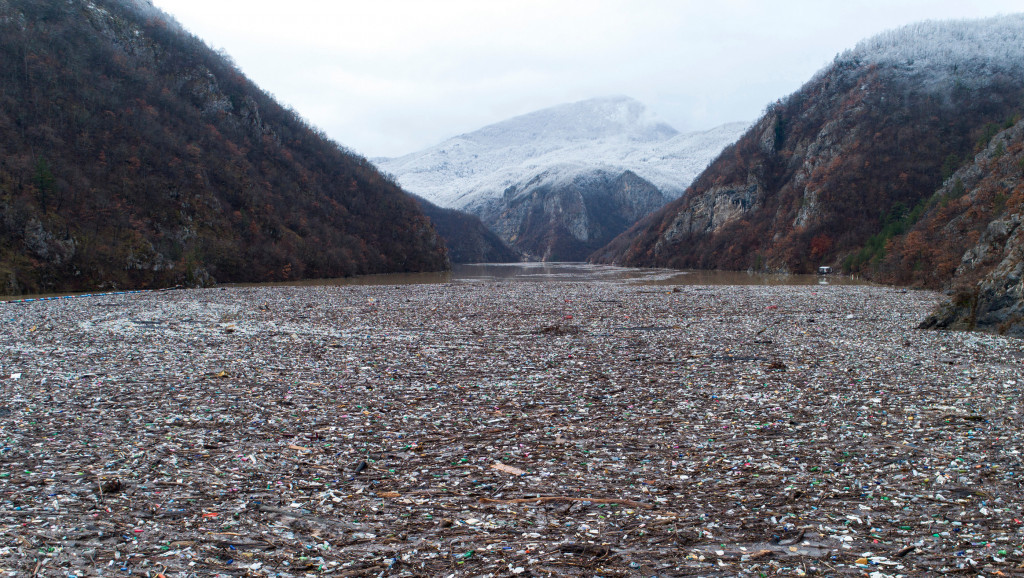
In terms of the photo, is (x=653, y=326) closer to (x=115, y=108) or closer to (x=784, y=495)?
(x=784, y=495)

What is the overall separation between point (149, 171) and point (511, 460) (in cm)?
7524

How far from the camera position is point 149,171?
67.4 m

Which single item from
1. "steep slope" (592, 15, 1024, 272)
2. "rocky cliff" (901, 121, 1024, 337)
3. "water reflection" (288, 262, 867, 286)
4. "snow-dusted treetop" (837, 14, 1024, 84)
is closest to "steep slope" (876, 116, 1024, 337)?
"rocky cliff" (901, 121, 1024, 337)

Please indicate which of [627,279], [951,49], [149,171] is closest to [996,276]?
[627,279]

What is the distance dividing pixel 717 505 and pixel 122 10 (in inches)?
4551

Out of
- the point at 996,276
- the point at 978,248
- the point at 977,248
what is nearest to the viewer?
the point at 996,276

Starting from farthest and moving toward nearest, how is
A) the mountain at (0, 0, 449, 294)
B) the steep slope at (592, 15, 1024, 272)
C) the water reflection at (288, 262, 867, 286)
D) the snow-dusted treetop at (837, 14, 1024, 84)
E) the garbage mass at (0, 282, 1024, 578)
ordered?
the snow-dusted treetop at (837, 14, 1024, 84)
the steep slope at (592, 15, 1024, 272)
the water reflection at (288, 262, 867, 286)
the mountain at (0, 0, 449, 294)
the garbage mass at (0, 282, 1024, 578)

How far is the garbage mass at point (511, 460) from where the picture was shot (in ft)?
17.6

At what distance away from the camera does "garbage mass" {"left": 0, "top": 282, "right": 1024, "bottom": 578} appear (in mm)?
5379

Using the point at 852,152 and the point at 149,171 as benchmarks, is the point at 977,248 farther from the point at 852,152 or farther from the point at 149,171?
the point at 149,171

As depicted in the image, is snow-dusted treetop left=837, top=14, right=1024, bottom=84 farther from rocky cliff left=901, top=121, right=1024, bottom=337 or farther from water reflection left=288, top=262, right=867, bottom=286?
water reflection left=288, top=262, right=867, bottom=286

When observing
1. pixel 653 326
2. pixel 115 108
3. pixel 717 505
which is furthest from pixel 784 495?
pixel 115 108

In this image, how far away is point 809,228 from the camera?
94938 mm

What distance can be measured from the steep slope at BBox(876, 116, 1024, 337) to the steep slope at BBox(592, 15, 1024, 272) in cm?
925
